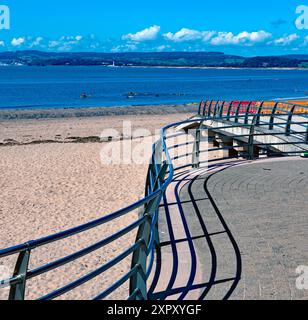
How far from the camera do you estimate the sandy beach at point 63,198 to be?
790 cm

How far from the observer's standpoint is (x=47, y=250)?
8930 mm

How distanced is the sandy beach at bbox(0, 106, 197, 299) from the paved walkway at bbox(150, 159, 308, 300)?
96 centimetres

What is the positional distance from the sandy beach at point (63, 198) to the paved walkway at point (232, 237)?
96 cm

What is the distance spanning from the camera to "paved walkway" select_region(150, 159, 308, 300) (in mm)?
5266

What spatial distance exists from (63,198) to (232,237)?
6.93m

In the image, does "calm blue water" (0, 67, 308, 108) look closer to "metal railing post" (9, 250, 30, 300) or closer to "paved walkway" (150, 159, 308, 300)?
"paved walkway" (150, 159, 308, 300)

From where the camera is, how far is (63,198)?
42.7 feet

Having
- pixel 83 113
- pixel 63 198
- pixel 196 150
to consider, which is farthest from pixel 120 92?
pixel 196 150

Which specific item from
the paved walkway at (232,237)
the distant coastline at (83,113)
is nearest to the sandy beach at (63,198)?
the paved walkway at (232,237)

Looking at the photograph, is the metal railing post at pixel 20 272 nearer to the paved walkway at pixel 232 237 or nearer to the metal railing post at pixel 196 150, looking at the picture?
the paved walkway at pixel 232 237

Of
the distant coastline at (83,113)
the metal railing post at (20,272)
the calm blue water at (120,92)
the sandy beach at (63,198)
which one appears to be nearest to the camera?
the metal railing post at (20,272)

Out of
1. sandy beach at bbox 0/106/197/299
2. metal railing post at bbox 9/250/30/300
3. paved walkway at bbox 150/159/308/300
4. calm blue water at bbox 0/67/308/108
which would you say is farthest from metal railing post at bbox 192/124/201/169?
calm blue water at bbox 0/67/308/108
